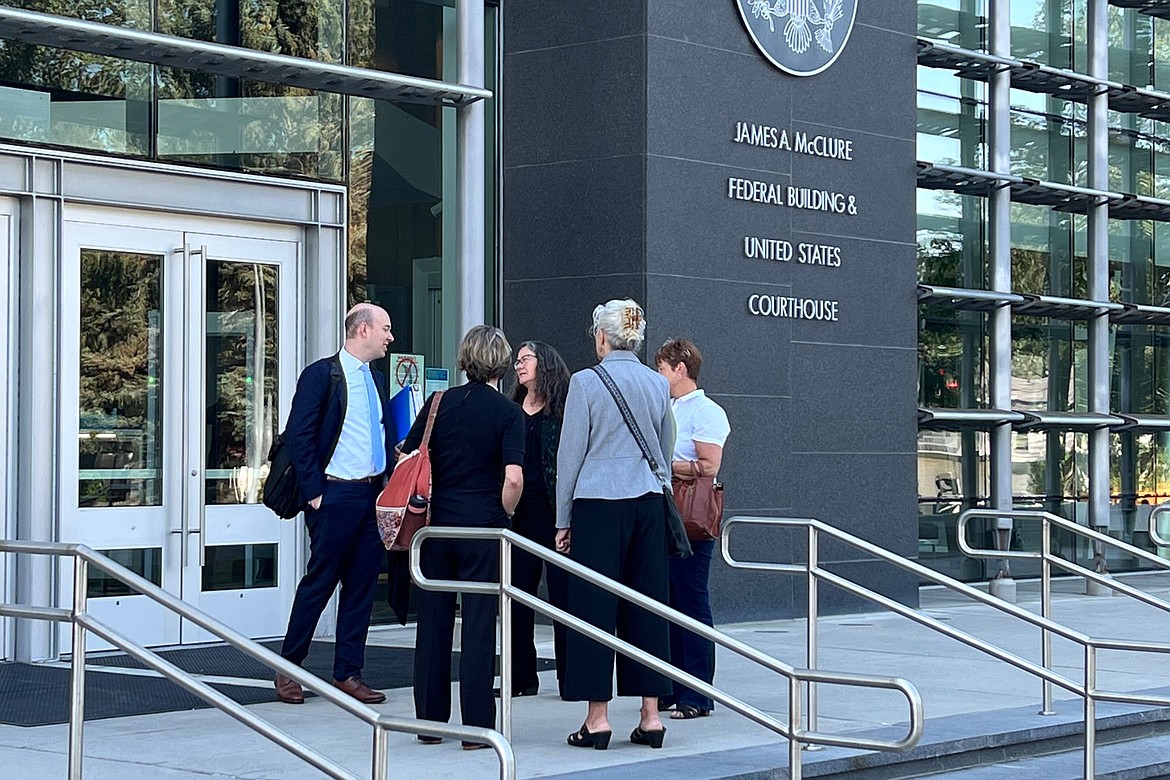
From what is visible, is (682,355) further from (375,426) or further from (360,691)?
(360,691)

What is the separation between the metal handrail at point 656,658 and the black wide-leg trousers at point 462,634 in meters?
0.11

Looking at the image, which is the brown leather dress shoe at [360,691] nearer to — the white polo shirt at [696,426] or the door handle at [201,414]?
the white polo shirt at [696,426]

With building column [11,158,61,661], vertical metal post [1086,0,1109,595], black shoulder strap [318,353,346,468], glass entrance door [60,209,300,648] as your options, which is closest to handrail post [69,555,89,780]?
black shoulder strap [318,353,346,468]

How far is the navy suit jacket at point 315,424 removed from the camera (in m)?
8.44

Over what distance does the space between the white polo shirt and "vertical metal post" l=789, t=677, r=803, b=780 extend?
2176mm

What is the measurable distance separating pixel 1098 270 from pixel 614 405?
10.9 meters

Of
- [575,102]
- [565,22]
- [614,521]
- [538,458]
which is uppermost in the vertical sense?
[565,22]

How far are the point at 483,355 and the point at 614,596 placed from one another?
1147mm

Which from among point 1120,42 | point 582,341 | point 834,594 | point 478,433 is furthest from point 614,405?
point 1120,42

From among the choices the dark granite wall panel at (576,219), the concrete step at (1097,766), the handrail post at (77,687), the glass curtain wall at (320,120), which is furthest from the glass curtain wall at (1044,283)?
the handrail post at (77,687)

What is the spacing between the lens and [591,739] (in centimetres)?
748

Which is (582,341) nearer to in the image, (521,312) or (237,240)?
(521,312)

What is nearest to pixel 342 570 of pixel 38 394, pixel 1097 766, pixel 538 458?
pixel 538 458

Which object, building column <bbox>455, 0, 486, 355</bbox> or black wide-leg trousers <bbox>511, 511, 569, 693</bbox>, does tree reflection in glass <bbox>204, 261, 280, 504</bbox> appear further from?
black wide-leg trousers <bbox>511, 511, 569, 693</bbox>
